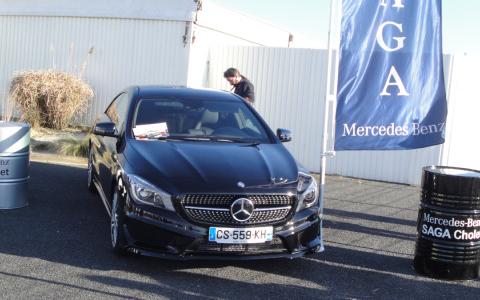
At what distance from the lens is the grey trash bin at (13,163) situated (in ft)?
23.0

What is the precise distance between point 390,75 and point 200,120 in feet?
6.63

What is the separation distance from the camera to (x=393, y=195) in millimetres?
9891

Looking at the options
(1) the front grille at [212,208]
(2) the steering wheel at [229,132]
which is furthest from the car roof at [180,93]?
(1) the front grille at [212,208]

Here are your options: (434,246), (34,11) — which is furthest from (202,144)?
(34,11)

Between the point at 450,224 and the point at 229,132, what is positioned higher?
Result: the point at 229,132

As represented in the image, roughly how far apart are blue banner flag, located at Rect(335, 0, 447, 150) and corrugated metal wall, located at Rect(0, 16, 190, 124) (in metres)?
6.22

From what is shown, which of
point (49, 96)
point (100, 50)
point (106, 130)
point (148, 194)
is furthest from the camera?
point (100, 50)

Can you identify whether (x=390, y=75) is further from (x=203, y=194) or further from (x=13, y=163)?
(x=13, y=163)

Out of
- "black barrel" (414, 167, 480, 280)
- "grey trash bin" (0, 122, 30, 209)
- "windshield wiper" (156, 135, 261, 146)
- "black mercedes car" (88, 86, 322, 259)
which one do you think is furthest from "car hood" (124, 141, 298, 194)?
"grey trash bin" (0, 122, 30, 209)

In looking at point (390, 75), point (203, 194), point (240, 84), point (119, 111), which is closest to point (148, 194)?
point (203, 194)

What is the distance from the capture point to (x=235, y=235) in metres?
5.07

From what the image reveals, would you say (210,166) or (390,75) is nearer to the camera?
(210,166)

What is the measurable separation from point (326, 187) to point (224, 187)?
527cm

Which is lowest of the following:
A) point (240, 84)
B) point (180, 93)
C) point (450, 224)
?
point (450, 224)
